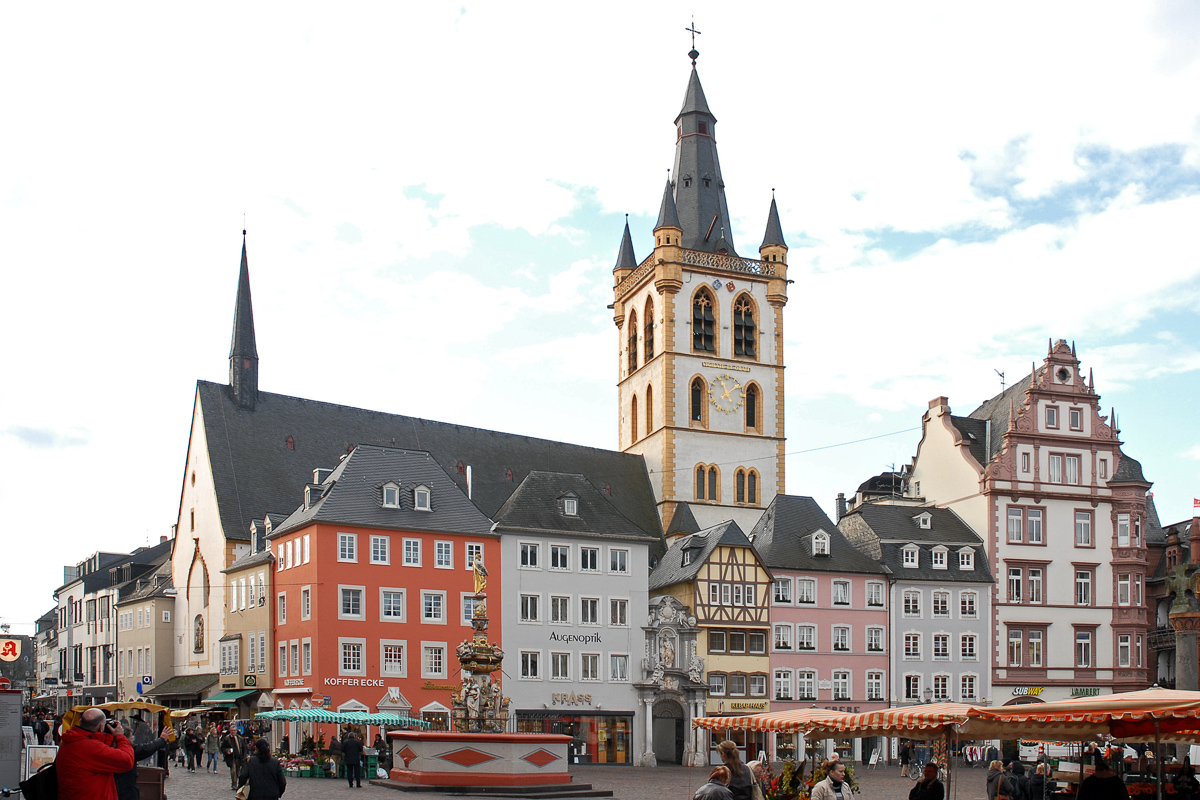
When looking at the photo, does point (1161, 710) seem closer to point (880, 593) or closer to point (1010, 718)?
point (1010, 718)

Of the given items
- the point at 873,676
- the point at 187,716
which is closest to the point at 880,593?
the point at 873,676

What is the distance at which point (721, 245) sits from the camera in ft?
254

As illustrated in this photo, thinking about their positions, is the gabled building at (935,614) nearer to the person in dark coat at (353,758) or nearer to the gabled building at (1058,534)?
the gabled building at (1058,534)

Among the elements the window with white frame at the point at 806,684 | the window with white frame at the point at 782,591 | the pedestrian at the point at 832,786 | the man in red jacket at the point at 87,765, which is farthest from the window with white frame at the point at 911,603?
the man in red jacket at the point at 87,765

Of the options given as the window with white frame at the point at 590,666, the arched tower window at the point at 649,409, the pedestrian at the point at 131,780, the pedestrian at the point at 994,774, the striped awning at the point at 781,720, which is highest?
the arched tower window at the point at 649,409

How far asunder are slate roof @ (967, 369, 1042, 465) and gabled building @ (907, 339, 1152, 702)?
12 cm

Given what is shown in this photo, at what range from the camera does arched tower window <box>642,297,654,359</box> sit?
7669 cm

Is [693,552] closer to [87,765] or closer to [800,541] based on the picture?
[800,541]

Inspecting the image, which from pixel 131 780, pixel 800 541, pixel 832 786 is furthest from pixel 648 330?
pixel 131 780

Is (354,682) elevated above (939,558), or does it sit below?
below

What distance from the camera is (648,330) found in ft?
254

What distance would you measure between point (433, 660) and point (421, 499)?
6259mm

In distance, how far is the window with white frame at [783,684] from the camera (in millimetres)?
57969

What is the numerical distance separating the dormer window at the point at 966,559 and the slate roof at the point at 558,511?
15.1m
